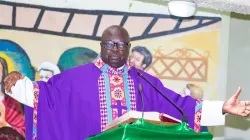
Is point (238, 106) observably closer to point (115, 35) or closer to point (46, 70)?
point (115, 35)

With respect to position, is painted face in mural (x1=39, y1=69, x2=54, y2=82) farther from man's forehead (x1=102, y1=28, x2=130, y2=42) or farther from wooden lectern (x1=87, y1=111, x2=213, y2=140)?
wooden lectern (x1=87, y1=111, x2=213, y2=140)

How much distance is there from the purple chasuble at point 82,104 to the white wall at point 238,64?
5.25 ft

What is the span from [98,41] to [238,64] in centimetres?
147

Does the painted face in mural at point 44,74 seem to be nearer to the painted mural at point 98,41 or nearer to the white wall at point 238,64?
the painted mural at point 98,41

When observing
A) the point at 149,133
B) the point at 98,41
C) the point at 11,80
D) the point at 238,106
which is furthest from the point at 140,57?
the point at 149,133

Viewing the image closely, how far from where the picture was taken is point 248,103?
2.88 metres

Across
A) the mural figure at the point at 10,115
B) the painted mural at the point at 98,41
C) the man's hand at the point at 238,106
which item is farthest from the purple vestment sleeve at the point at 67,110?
the painted mural at the point at 98,41

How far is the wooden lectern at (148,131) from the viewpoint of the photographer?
208 cm

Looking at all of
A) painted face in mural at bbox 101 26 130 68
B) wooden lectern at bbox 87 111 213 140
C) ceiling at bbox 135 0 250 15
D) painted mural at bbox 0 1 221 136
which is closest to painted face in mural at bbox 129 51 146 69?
painted mural at bbox 0 1 221 136

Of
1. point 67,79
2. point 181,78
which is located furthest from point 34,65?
point 181,78

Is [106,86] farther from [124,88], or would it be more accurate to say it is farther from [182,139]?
[182,139]

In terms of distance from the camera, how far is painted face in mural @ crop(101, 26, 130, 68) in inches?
121

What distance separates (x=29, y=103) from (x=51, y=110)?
15cm

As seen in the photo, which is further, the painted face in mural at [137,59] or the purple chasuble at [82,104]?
the painted face in mural at [137,59]
